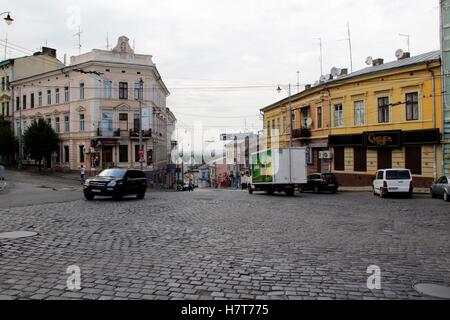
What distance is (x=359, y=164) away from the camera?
35.8 meters

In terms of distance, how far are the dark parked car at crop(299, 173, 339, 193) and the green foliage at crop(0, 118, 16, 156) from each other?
39.8 meters

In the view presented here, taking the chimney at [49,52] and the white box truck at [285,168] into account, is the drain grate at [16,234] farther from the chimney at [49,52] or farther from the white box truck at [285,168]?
the chimney at [49,52]

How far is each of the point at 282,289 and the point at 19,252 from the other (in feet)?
17.2

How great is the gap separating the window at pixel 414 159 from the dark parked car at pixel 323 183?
570cm

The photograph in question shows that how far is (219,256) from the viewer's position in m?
7.84

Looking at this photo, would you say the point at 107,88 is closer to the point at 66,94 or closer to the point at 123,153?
the point at 66,94

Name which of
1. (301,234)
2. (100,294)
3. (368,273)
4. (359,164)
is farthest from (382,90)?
(100,294)

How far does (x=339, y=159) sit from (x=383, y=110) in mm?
6326

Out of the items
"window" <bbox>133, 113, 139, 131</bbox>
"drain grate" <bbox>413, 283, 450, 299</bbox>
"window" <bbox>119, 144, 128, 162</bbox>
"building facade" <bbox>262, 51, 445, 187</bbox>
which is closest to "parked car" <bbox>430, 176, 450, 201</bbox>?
"building facade" <bbox>262, 51, 445, 187</bbox>

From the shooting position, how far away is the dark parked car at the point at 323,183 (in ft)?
103

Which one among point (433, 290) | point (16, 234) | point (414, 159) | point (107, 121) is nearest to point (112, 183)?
point (16, 234)

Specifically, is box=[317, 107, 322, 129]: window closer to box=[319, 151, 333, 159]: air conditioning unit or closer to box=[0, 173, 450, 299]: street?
box=[319, 151, 333, 159]: air conditioning unit
